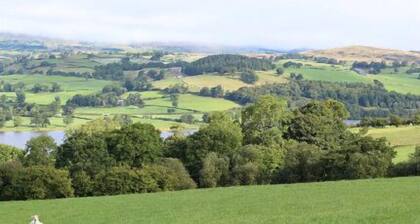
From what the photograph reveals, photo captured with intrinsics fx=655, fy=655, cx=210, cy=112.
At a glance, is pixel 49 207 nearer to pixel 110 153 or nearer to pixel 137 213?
pixel 137 213

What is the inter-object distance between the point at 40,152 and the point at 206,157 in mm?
23439

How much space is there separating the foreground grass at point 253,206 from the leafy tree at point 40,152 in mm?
28633

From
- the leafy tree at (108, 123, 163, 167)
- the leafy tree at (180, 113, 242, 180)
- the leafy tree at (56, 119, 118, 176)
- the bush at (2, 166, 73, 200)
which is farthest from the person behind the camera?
the leafy tree at (180, 113, 242, 180)

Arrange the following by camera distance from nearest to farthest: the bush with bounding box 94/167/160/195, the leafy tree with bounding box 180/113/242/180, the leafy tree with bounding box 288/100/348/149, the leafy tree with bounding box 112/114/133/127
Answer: the bush with bounding box 94/167/160/195 < the leafy tree with bounding box 180/113/242/180 < the leafy tree with bounding box 288/100/348/149 < the leafy tree with bounding box 112/114/133/127

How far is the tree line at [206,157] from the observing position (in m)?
67.6

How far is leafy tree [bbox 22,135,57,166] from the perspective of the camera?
8409 cm

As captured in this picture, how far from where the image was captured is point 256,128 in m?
99.5

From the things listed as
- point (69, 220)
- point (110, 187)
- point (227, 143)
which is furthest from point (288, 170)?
point (69, 220)

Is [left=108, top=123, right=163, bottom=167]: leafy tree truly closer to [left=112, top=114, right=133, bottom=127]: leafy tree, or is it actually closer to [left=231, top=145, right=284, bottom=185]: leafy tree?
[left=231, top=145, right=284, bottom=185]: leafy tree

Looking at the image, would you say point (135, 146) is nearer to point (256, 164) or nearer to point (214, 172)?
point (214, 172)

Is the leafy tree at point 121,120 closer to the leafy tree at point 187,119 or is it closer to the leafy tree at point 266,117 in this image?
the leafy tree at point 187,119

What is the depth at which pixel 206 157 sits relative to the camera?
79.6 m

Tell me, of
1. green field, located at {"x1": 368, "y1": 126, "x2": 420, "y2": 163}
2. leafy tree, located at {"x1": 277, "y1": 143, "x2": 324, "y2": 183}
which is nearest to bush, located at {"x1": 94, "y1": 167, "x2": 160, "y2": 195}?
leafy tree, located at {"x1": 277, "y1": 143, "x2": 324, "y2": 183}

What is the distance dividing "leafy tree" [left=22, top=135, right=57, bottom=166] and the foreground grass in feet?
93.9
